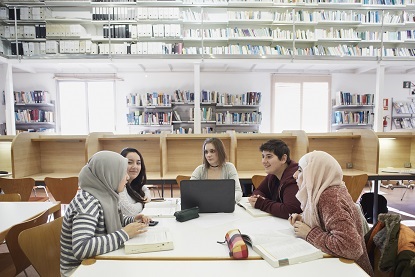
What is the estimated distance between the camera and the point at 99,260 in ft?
3.89

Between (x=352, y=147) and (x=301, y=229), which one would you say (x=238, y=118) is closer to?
(x=352, y=147)

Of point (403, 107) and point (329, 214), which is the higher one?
point (403, 107)

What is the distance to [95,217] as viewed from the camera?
1284 millimetres

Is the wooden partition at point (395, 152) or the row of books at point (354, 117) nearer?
the wooden partition at point (395, 152)

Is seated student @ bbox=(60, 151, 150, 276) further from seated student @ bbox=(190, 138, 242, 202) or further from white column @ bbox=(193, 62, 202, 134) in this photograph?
white column @ bbox=(193, 62, 202, 134)

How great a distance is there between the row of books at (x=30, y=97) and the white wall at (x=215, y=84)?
0.30 m

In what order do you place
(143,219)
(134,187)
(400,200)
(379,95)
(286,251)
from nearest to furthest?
(286,251), (143,219), (134,187), (400,200), (379,95)

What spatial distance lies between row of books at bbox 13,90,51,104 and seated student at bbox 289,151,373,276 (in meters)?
7.21

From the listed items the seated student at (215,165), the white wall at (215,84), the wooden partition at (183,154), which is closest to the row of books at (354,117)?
the white wall at (215,84)

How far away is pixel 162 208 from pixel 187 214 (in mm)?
351

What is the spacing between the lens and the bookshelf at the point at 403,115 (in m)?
7.36

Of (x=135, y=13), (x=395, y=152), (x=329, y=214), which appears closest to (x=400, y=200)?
(x=395, y=152)

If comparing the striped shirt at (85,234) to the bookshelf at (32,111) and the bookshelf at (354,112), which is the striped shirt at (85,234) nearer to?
the bookshelf at (32,111)

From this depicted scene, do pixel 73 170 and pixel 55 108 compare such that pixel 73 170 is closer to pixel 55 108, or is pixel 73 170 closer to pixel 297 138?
pixel 297 138
